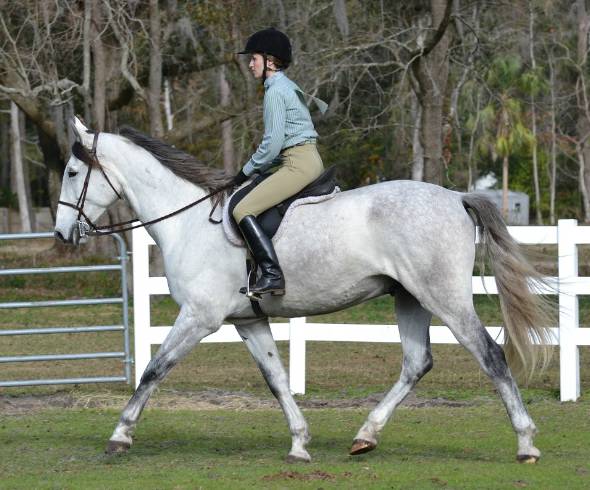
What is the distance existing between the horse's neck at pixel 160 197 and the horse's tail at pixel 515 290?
188 centimetres

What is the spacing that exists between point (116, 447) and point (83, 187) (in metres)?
1.80

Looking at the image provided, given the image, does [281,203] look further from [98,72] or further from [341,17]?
[98,72]

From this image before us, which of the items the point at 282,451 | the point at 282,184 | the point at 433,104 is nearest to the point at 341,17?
the point at 433,104

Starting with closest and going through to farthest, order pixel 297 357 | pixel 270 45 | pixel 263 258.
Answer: pixel 263 258 < pixel 270 45 < pixel 297 357

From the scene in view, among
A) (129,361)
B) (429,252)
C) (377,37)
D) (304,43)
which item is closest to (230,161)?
(304,43)

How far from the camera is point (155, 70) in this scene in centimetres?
2127

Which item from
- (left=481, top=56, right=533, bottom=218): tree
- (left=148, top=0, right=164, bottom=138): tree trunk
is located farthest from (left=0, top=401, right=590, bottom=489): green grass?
(left=481, top=56, right=533, bottom=218): tree

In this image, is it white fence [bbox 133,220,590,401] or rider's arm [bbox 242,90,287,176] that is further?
white fence [bbox 133,220,590,401]

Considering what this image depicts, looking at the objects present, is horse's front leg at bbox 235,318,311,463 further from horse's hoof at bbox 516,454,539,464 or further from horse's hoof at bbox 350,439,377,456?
horse's hoof at bbox 516,454,539,464

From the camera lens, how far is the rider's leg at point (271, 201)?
7.38m

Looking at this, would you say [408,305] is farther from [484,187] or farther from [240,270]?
[484,187]

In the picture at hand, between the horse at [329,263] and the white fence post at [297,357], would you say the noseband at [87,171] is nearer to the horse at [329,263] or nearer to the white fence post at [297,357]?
the horse at [329,263]

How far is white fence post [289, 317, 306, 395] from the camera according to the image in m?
11.2

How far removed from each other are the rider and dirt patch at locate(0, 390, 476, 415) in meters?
3.28
